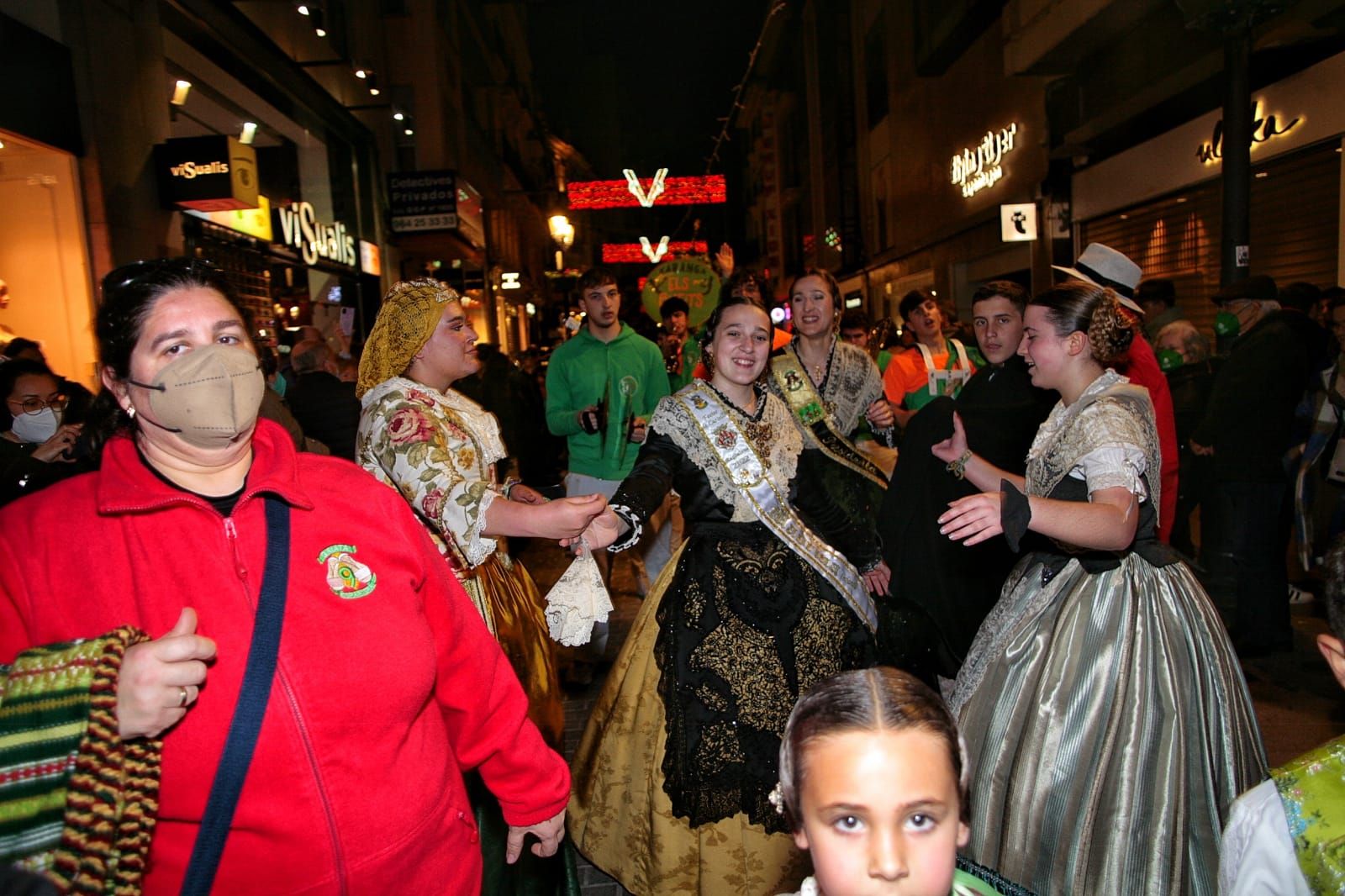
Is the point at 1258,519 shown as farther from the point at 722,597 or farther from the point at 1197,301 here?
the point at 1197,301

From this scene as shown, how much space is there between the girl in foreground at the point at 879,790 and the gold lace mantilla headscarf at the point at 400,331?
79.3 inches

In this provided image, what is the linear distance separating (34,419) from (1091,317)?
4.68 m

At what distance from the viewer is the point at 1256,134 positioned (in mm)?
8539

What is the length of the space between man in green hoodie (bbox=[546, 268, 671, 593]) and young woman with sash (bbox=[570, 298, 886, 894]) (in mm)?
2392

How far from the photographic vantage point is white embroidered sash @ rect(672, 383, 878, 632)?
296cm

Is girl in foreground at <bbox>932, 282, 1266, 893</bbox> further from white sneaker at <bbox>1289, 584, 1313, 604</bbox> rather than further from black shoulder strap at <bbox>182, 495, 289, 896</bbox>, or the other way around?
white sneaker at <bbox>1289, 584, 1313, 604</bbox>

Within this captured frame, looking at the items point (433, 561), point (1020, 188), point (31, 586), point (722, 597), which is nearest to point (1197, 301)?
point (1020, 188)

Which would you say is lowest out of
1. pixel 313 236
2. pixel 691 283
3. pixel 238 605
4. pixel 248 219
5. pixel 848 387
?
pixel 238 605

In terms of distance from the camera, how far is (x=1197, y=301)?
31.6 feet

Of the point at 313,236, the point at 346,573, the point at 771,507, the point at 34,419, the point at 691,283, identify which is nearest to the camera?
the point at 346,573

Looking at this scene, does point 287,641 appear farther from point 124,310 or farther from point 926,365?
point 926,365

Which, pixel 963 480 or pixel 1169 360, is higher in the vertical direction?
pixel 1169 360

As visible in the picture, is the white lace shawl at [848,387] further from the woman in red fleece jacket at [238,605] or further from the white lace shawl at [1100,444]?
the woman in red fleece jacket at [238,605]

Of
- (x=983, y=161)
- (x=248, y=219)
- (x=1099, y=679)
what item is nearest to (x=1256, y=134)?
(x=983, y=161)
